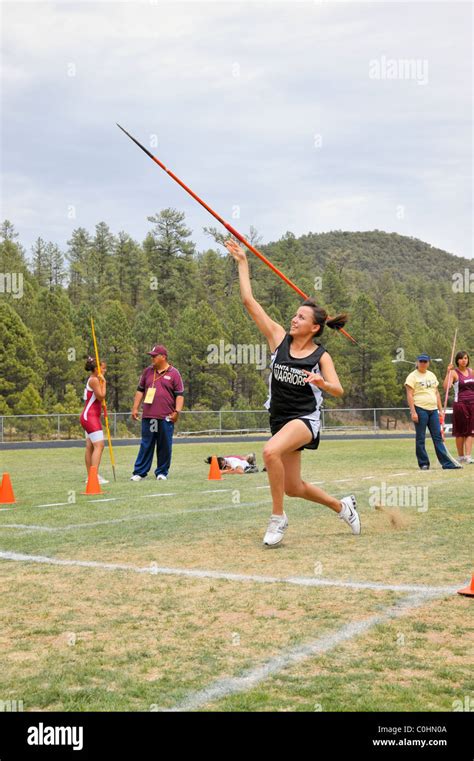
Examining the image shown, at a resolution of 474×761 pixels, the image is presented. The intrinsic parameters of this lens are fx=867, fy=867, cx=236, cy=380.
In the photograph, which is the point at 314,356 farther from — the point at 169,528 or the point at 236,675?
the point at 236,675

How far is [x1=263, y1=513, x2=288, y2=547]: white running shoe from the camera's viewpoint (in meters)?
7.09

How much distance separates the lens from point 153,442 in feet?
46.2

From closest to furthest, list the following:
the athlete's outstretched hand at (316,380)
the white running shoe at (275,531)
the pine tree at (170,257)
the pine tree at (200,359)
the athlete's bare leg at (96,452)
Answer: the athlete's outstretched hand at (316,380) → the white running shoe at (275,531) → the athlete's bare leg at (96,452) → the pine tree at (200,359) → the pine tree at (170,257)

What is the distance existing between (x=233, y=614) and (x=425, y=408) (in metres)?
10.8

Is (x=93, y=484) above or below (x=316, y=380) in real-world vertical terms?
below

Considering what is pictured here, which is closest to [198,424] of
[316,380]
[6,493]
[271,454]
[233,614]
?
[6,493]

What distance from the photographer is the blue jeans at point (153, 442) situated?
555 inches

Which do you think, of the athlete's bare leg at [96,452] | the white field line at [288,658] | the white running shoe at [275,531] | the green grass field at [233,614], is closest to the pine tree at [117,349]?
the athlete's bare leg at [96,452]

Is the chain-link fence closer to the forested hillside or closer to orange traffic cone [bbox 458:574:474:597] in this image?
the forested hillside

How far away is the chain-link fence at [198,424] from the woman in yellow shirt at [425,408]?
2565cm

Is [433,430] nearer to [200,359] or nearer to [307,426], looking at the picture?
[307,426]

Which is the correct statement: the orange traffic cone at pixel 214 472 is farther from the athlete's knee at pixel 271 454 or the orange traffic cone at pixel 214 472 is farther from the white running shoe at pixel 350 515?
the athlete's knee at pixel 271 454

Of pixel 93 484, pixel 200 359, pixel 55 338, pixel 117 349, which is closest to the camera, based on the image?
pixel 93 484
